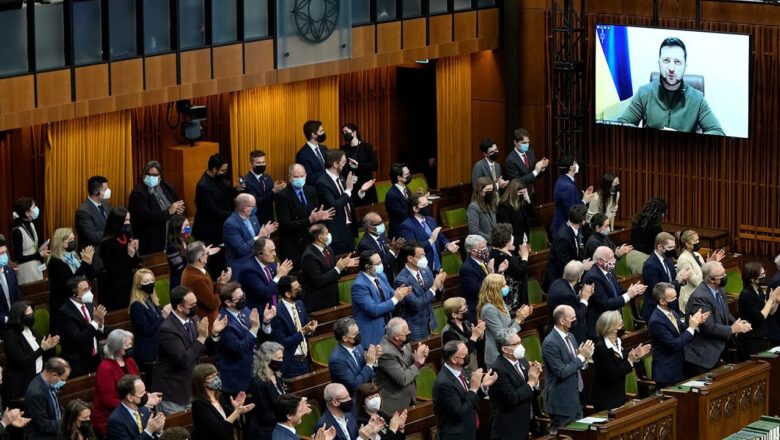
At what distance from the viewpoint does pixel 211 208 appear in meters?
15.3

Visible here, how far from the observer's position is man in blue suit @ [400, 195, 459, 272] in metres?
14.9

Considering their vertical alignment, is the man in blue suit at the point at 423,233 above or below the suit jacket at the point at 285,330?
above

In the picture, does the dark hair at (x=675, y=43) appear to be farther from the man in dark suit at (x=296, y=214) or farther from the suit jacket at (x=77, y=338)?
the suit jacket at (x=77, y=338)

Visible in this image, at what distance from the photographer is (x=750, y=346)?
559 inches

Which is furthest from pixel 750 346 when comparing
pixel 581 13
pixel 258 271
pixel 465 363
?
pixel 581 13

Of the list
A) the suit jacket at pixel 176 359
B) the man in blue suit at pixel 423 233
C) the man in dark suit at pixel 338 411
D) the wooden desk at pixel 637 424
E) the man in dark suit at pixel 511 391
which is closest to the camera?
the man in dark suit at pixel 338 411

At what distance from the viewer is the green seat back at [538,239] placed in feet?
56.2

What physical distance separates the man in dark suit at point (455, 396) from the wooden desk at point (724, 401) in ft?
5.62

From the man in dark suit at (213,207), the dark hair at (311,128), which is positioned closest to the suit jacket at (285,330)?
the man in dark suit at (213,207)

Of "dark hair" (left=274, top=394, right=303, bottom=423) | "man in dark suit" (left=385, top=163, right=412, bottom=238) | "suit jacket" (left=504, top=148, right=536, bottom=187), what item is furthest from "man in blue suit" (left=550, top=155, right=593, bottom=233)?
"dark hair" (left=274, top=394, right=303, bottom=423)

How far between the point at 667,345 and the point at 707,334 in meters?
0.50

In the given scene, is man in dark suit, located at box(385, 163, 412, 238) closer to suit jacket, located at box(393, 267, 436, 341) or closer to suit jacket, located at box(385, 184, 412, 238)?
suit jacket, located at box(385, 184, 412, 238)

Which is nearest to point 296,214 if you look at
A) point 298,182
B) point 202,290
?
point 298,182

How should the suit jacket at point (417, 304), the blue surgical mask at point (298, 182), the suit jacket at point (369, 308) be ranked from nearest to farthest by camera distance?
the suit jacket at point (369, 308)
the suit jacket at point (417, 304)
the blue surgical mask at point (298, 182)
